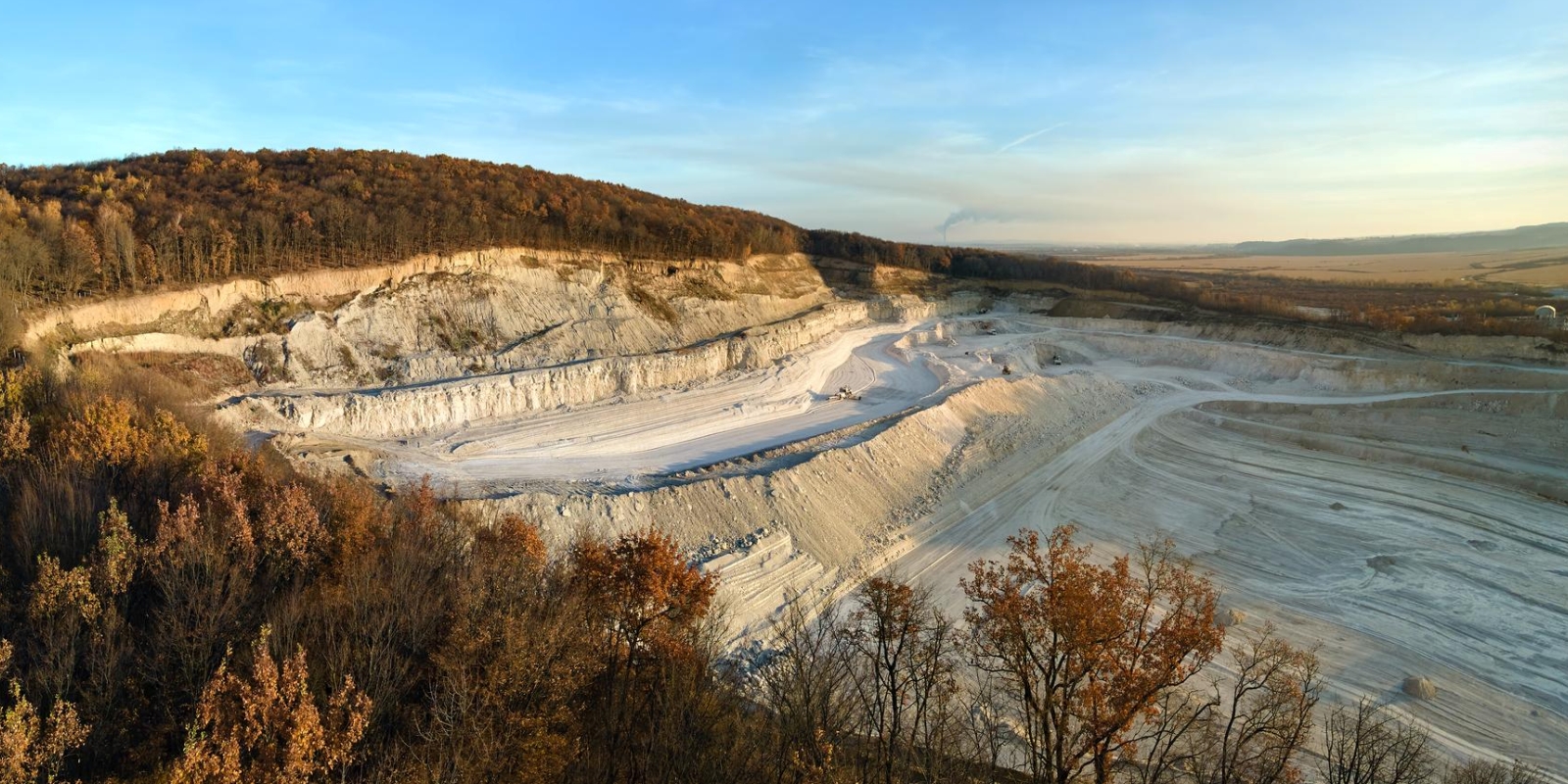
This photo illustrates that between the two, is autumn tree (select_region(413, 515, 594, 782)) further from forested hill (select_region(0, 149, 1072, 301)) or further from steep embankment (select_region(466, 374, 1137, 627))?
forested hill (select_region(0, 149, 1072, 301))

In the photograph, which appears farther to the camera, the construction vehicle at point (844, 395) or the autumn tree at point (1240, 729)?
the construction vehicle at point (844, 395)

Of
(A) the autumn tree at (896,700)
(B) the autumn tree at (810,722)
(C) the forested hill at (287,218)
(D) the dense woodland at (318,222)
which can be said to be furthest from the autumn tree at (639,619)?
(C) the forested hill at (287,218)

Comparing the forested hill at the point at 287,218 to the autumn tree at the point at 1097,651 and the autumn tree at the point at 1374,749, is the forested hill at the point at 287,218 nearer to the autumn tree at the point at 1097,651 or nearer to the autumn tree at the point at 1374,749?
the autumn tree at the point at 1097,651

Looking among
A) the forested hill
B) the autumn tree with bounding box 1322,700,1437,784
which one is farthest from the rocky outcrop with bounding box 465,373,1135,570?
the forested hill

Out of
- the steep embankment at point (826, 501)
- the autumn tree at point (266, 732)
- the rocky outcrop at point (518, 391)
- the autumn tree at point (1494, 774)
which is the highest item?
the rocky outcrop at point (518, 391)

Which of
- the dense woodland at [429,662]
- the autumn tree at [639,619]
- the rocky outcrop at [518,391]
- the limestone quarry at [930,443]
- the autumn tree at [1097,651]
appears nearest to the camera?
the dense woodland at [429,662]

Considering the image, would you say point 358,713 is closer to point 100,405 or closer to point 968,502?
point 100,405
